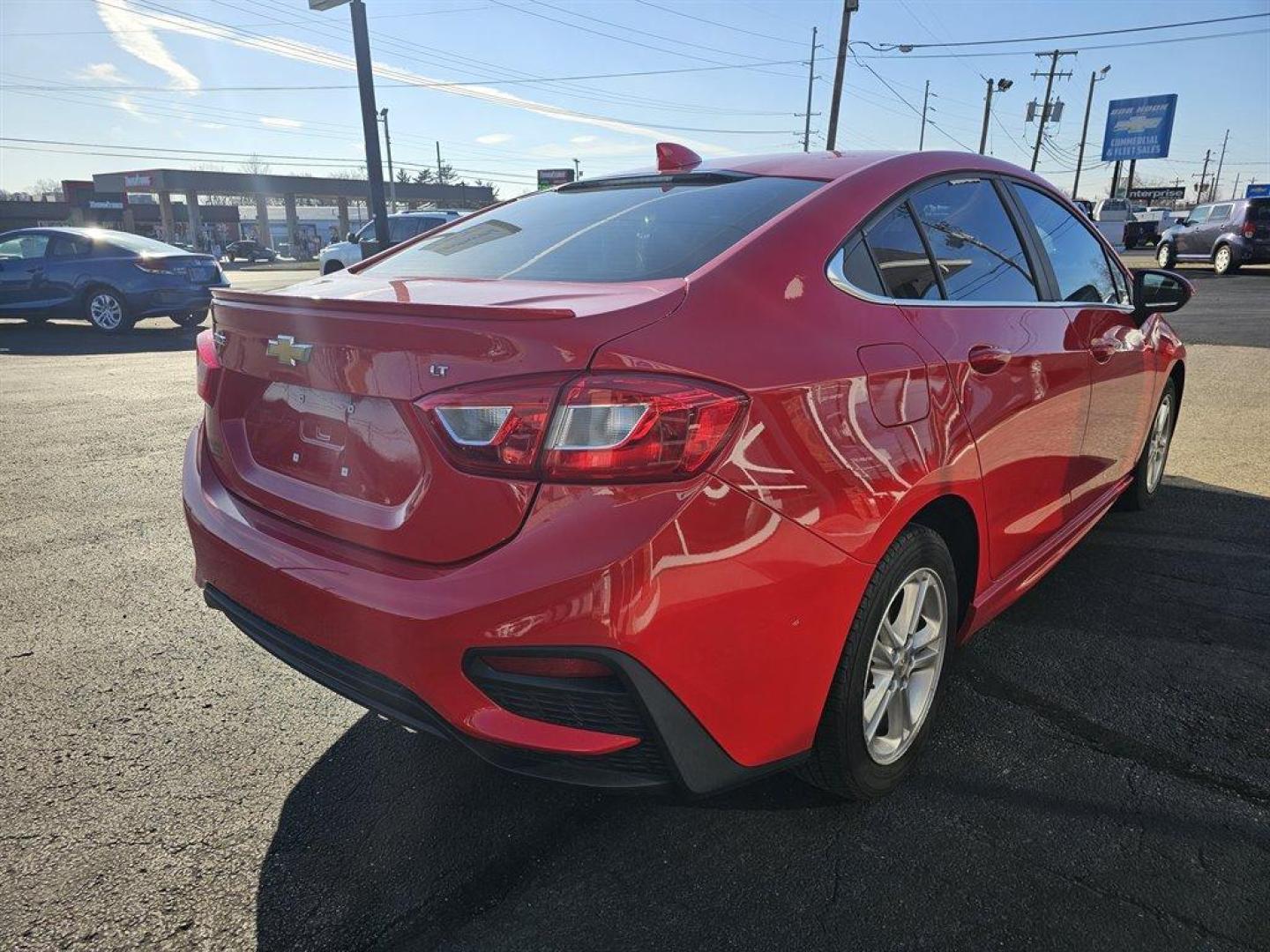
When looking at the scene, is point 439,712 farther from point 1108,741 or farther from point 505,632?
point 1108,741

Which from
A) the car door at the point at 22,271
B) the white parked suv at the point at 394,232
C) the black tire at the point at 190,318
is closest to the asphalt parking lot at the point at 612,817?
the black tire at the point at 190,318

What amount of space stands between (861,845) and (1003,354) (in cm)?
140

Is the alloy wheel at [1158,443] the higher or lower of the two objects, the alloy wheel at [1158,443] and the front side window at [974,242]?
the lower

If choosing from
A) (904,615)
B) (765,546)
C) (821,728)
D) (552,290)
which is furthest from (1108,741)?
(552,290)

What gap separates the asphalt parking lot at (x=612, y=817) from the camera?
1.85m

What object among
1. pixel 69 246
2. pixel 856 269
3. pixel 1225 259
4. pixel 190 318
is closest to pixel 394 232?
pixel 190 318

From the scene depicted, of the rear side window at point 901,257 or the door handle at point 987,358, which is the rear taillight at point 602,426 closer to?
the rear side window at point 901,257

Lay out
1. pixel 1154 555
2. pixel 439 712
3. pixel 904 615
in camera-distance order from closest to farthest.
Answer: pixel 439 712, pixel 904 615, pixel 1154 555

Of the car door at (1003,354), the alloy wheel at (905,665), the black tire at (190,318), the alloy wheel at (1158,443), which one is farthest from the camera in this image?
the black tire at (190,318)

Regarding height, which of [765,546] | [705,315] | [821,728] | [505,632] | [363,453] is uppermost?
[705,315]

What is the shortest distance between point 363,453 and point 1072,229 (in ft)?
9.67

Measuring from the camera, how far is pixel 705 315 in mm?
1745

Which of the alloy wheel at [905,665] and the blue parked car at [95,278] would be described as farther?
the blue parked car at [95,278]

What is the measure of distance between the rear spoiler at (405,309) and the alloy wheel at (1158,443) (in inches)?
146
